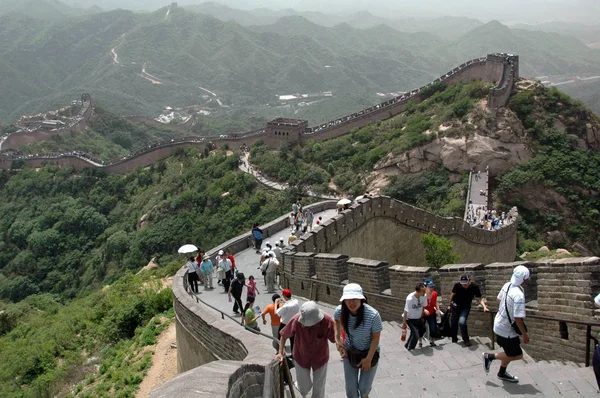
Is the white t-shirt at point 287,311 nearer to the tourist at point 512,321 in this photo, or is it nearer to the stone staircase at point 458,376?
the stone staircase at point 458,376

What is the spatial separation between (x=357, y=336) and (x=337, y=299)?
5.28 m

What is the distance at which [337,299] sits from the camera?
11.0m

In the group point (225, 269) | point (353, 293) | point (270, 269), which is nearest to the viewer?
point (353, 293)

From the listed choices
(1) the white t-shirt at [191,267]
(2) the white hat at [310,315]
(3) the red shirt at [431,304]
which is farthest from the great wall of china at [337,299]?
(3) the red shirt at [431,304]

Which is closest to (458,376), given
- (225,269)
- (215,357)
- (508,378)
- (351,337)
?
(508,378)

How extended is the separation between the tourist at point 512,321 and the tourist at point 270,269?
6362mm

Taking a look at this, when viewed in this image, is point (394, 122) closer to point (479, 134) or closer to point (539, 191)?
point (479, 134)

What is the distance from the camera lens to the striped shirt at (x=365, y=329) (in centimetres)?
571

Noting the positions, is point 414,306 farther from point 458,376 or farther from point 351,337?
point 351,337

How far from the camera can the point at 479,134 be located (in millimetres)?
40375

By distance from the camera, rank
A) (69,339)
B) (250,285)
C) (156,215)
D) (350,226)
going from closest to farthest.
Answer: (250,285)
(350,226)
(69,339)
(156,215)

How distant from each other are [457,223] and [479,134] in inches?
A: 797

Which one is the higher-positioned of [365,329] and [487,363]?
[365,329]

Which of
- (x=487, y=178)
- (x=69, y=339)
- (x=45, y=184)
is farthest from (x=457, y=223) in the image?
(x=45, y=184)
